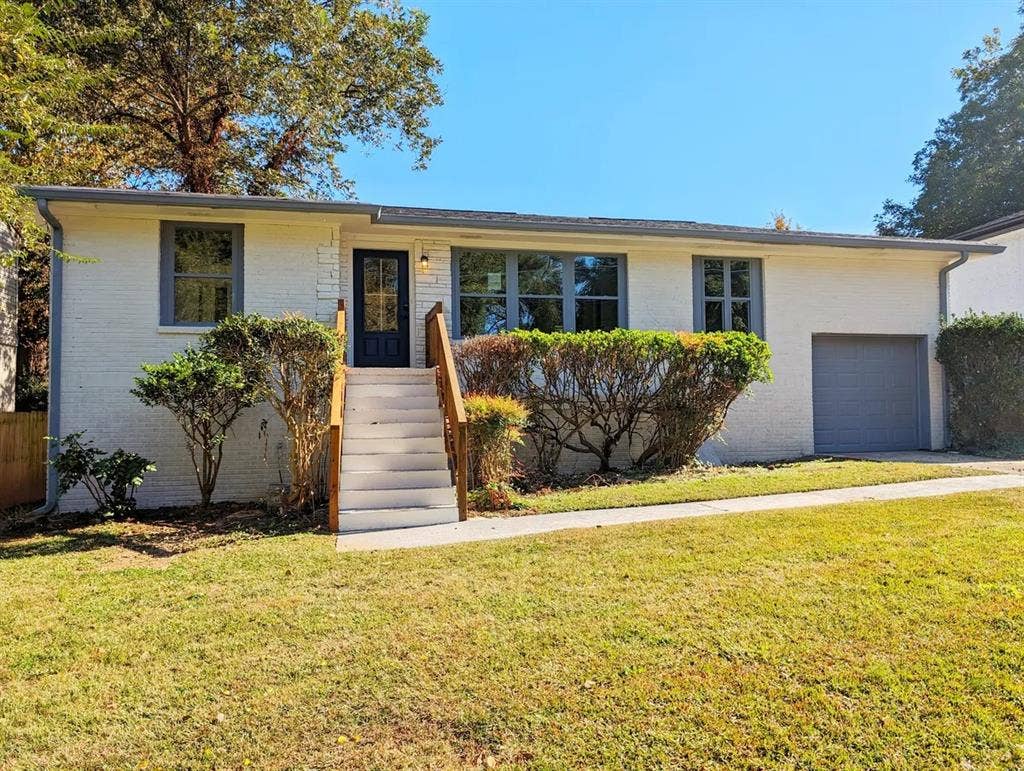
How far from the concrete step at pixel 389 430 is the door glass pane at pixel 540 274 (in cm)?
355

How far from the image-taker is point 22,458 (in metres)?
8.70

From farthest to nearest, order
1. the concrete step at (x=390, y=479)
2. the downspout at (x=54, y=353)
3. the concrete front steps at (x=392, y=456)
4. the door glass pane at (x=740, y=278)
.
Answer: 1. the door glass pane at (x=740, y=278)
2. the downspout at (x=54, y=353)
3. the concrete step at (x=390, y=479)
4. the concrete front steps at (x=392, y=456)

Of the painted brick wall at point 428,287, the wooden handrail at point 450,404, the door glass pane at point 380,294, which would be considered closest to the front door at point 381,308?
the door glass pane at point 380,294

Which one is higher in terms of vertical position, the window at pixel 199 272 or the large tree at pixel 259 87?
the large tree at pixel 259 87

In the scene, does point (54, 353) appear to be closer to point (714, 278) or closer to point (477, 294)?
point (477, 294)

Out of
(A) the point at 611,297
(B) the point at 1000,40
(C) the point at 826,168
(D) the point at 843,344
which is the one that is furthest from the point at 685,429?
(B) the point at 1000,40

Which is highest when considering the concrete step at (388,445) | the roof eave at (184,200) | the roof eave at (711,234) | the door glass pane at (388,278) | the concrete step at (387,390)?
the roof eave at (711,234)

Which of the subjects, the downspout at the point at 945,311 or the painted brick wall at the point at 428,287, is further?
the downspout at the point at 945,311

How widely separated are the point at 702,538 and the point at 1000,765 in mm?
2876

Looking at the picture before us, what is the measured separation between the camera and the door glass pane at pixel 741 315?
35.5ft

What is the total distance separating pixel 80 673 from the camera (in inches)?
120

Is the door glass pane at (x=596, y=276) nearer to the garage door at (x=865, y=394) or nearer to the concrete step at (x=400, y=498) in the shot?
the garage door at (x=865, y=394)

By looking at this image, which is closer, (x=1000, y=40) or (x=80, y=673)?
(x=80, y=673)

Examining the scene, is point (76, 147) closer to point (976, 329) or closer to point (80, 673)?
Result: point (80, 673)
